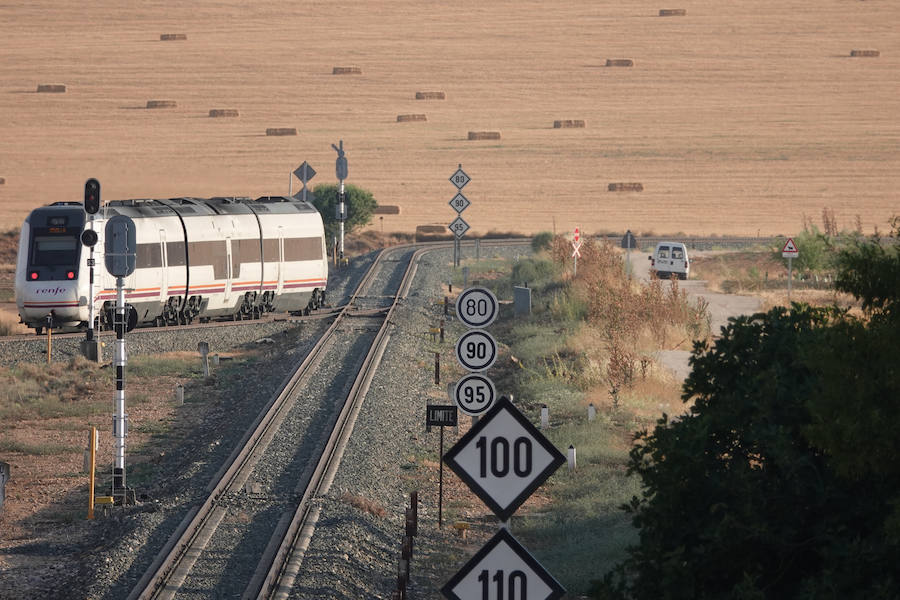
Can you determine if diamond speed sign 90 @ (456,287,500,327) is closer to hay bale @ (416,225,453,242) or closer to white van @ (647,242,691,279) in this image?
white van @ (647,242,691,279)

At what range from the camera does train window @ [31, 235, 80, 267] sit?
30156mm

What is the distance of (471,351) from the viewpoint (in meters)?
14.9

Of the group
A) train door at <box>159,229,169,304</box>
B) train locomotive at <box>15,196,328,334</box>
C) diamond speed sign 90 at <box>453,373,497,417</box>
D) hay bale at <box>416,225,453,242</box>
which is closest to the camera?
diamond speed sign 90 at <box>453,373,497,417</box>

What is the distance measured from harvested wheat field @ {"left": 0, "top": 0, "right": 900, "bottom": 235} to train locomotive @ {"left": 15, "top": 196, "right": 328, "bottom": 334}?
42947 millimetres

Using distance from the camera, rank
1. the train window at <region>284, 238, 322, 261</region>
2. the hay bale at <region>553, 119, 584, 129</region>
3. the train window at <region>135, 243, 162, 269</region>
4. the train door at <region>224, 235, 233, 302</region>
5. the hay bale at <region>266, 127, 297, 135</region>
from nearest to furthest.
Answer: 1. the train window at <region>135, 243, 162, 269</region>
2. the train door at <region>224, 235, 233, 302</region>
3. the train window at <region>284, 238, 322, 261</region>
4. the hay bale at <region>266, 127, 297, 135</region>
5. the hay bale at <region>553, 119, 584, 129</region>

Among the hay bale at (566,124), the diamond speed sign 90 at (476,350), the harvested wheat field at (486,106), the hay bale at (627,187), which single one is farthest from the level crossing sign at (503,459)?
the hay bale at (566,124)

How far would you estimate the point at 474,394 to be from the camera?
48.0ft

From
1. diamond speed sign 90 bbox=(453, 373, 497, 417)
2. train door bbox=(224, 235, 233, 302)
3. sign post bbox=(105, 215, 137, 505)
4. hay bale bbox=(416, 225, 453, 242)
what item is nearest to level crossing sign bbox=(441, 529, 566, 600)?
diamond speed sign 90 bbox=(453, 373, 497, 417)

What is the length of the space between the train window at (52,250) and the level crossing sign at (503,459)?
23.9 metres

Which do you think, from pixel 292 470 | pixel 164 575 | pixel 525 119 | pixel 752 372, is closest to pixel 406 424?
pixel 292 470

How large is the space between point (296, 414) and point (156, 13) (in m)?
132

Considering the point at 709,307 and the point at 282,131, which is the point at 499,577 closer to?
the point at 709,307

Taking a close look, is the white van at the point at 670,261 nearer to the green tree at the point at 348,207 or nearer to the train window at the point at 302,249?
the train window at the point at 302,249

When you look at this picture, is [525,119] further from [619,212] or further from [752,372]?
[752,372]
